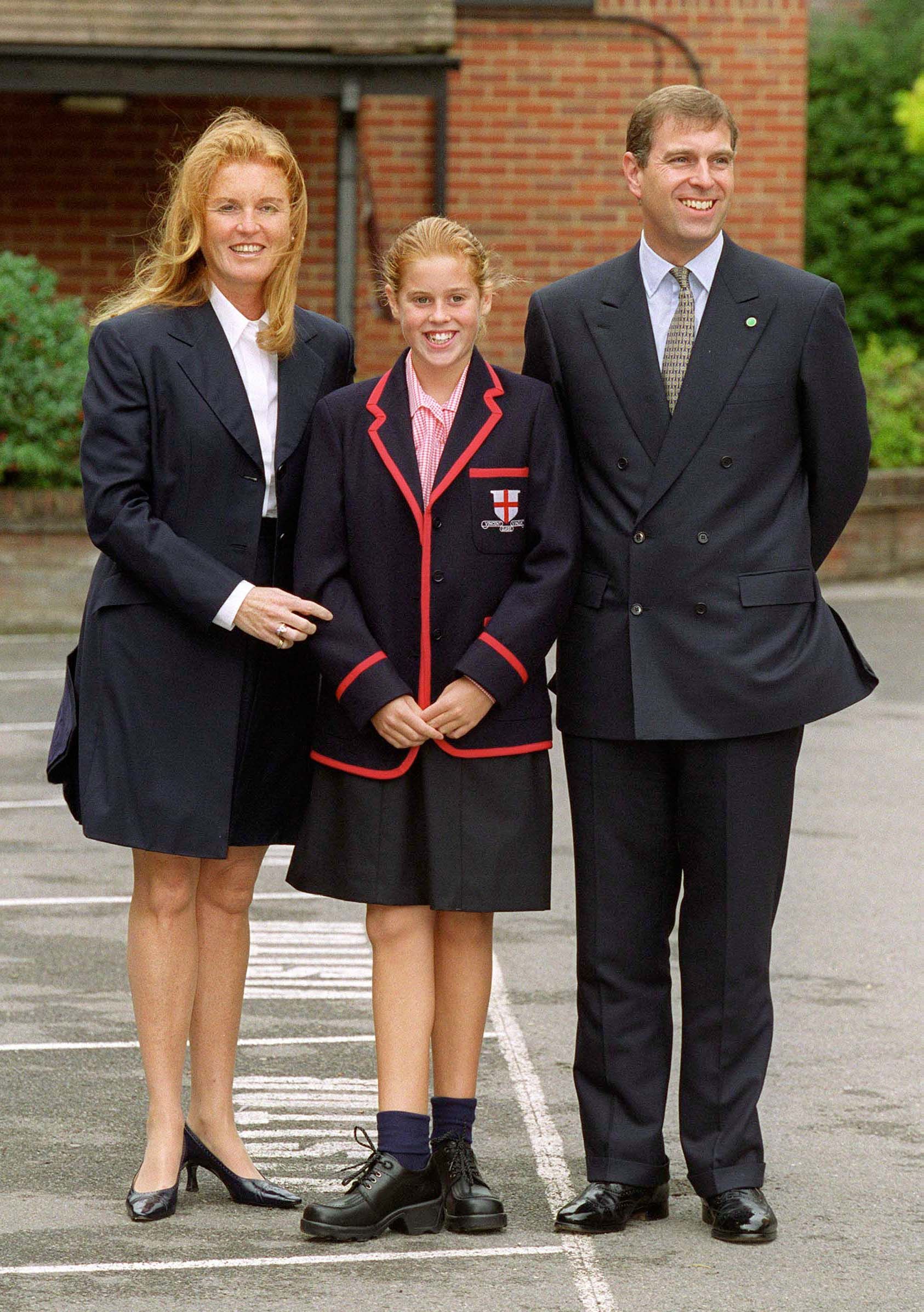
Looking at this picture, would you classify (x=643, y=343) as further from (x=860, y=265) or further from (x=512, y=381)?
(x=860, y=265)

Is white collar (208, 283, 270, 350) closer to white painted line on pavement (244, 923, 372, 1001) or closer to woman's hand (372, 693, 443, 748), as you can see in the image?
woman's hand (372, 693, 443, 748)

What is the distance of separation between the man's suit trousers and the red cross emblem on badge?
0.50 metres

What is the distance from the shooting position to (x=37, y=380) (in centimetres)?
1280

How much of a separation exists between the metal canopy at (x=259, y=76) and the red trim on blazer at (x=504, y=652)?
989 centimetres

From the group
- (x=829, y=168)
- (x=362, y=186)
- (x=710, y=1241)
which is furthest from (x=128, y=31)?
(x=829, y=168)

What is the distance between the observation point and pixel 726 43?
50.4 feet

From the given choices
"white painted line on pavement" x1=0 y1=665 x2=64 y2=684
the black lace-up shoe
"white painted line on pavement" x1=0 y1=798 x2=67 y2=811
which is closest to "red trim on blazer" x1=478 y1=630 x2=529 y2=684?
the black lace-up shoe

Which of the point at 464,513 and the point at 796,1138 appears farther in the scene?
the point at 796,1138

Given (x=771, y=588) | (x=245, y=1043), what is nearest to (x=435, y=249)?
(x=771, y=588)

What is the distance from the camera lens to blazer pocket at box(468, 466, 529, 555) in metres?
4.16

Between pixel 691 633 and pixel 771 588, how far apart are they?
0.19 metres

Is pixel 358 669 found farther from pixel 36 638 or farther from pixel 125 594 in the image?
pixel 36 638

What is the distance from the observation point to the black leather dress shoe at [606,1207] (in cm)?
418

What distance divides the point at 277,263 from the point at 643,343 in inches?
31.0
